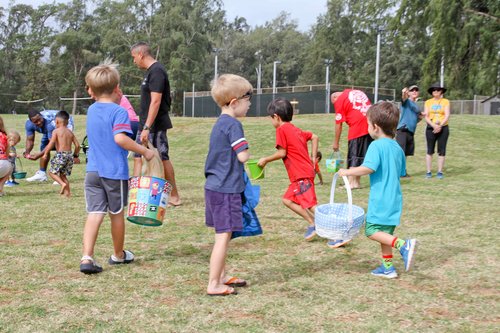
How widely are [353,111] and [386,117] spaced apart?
4.88m

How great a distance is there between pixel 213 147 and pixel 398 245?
1552mm

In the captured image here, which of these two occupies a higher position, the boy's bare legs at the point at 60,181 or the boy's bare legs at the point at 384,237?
the boy's bare legs at the point at 384,237

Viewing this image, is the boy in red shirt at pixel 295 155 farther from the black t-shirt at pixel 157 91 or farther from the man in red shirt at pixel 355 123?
the man in red shirt at pixel 355 123

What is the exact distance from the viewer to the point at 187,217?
265 inches

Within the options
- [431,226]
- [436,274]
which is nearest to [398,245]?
[436,274]

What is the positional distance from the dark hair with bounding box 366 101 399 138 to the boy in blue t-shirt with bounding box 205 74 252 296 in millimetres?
1066

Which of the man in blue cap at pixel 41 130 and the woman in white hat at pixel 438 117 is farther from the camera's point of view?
the woman in white hat at pixel 438 117

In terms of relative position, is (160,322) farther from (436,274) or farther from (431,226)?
(431,226)

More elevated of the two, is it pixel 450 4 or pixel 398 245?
pixel 450 4

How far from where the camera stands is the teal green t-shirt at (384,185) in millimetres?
4195

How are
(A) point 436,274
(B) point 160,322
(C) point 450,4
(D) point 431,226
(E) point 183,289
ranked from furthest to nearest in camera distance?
(C) point 450,4, (D) point 431,226, (A) point 436,274, (E) point 183,289, (B) point 160,322

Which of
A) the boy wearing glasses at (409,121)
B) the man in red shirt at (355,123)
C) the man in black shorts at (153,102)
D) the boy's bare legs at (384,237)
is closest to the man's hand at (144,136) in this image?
the man in black shorts at (153,102)

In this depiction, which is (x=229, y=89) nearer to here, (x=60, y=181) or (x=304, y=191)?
(x=304, y=191)

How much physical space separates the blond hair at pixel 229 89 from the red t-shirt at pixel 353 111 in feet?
18.1
